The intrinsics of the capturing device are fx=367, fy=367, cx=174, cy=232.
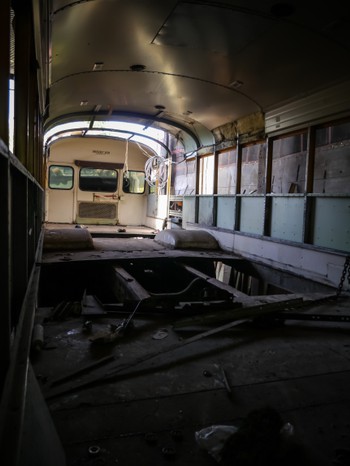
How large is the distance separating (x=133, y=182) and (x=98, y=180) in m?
1.33

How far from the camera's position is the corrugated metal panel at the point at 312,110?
493 cm

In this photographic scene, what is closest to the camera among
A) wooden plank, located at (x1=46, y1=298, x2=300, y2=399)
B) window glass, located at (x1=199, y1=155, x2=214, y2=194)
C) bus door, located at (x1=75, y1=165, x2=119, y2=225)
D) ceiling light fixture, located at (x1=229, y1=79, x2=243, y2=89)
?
wooden plank, located at (x1=46, y1=298, x2=300, y2=399)

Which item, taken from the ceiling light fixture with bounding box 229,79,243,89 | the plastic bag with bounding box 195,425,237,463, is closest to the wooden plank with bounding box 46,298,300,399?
the plastic bag with bounding box 195,425,237,463

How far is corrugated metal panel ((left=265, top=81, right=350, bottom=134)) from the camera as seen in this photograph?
493 cm

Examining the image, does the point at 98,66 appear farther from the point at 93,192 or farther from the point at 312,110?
the point at 93,192

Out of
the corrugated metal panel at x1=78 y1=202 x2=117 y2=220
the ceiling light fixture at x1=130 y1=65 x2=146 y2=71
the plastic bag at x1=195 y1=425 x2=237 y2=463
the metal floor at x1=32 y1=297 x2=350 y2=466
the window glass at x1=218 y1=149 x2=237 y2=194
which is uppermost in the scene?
the ceiling light fixture at x1=130 y1=65 x2=146 y2=71

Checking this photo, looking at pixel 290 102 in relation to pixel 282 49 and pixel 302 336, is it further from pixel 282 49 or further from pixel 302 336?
pixel 302 336

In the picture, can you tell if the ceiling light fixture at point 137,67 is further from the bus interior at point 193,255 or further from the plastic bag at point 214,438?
the plastic bag at point 214,438

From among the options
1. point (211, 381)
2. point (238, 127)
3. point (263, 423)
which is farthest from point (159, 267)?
point (263, 423)

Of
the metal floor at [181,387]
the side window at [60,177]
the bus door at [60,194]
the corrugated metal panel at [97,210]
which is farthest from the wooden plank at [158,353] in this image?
the side window at [60,177]

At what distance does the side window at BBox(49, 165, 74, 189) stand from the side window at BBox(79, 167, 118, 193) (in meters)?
0.36

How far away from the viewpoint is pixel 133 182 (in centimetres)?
1412

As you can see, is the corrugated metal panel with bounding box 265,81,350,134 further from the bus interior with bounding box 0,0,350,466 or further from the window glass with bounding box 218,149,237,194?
the window glass with bounding box 218,149,237,194

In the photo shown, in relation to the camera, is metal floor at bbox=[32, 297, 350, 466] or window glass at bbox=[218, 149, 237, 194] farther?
window glass at bbox=[218, 149, 237, 194]
